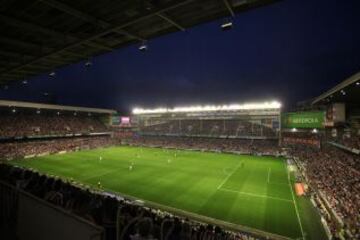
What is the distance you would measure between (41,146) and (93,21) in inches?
2005

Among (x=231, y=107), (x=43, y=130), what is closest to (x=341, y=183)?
(x=231, y=107)

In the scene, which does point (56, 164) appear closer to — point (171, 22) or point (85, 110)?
point (85, 110)

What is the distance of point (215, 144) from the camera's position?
61375 mm

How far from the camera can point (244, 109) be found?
6650cm

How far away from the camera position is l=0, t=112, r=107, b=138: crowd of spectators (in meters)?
50.0

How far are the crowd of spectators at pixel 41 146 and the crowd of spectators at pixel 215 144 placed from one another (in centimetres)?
1465

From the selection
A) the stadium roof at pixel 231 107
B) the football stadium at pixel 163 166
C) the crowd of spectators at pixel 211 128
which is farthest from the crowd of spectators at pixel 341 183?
the stadium roof at pixel 231 107

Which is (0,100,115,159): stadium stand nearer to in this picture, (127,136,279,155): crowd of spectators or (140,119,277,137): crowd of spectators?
(127,136,279,155): crowd of spectators

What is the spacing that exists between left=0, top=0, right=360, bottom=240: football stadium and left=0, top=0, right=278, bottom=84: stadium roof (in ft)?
0.12

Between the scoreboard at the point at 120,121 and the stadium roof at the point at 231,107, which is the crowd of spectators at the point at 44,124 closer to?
the scoreboard at the point at 120,121

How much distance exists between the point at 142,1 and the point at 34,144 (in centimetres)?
5458

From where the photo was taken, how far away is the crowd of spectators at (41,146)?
4176cm

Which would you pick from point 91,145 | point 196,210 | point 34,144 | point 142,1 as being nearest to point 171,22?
point 142,1

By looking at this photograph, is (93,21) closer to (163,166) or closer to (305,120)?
(163,166)
